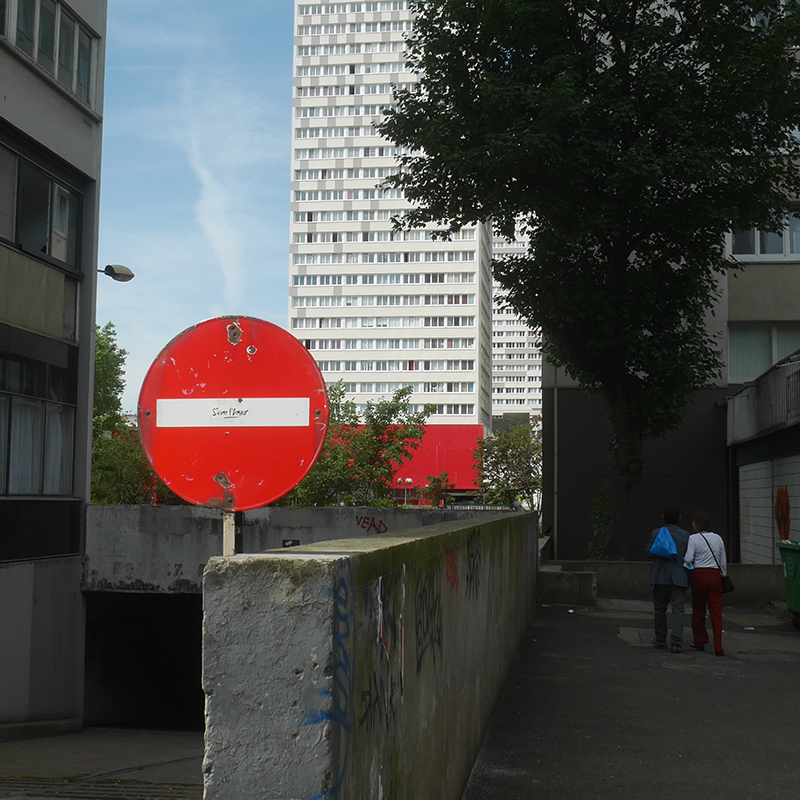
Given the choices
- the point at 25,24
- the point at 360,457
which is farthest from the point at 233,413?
the point at 360,457

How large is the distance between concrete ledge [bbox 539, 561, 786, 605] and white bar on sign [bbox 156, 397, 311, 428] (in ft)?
44.5

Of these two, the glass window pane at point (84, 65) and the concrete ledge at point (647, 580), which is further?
the glass window pane at point (84, 65)

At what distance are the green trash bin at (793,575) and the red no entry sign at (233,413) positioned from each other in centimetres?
1117

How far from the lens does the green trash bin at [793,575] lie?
1286cm

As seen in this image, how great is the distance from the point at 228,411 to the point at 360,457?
25.8 meters

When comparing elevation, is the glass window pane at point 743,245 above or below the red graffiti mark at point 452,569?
above

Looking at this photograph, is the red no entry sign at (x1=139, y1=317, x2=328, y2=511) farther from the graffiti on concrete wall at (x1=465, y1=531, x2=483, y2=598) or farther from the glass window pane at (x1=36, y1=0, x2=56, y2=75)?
the glass window pane at (x1=36, y1=0, x2=56, y2=75)

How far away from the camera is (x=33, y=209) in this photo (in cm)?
1780

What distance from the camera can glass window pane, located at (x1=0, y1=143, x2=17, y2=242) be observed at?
653 inches

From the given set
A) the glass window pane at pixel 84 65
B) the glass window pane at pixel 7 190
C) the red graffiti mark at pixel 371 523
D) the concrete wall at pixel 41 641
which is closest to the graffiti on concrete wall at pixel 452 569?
the concrete wall at pixel 41 641

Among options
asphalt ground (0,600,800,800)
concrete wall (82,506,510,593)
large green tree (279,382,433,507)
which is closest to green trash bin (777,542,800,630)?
asphalt ground (0,600,800,800)

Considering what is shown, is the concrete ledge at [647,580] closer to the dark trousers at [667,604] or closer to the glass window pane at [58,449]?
the dark trousers at [667,604]

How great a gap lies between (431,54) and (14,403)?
10.3m

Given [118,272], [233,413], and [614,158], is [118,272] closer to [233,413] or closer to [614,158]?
[614,158]
